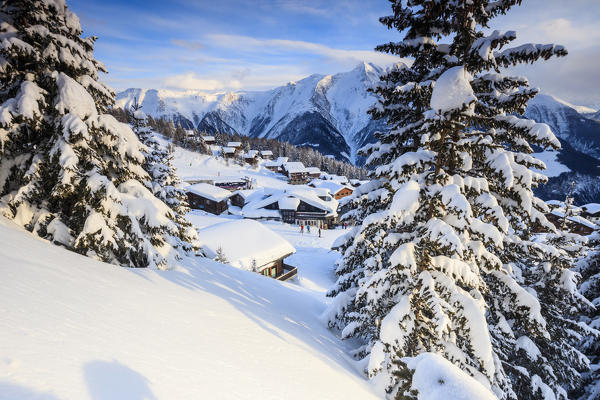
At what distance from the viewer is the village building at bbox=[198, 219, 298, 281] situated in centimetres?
2489

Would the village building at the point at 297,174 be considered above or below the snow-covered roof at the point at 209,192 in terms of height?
above

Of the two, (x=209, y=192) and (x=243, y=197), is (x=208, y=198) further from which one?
(x=243, y=197)

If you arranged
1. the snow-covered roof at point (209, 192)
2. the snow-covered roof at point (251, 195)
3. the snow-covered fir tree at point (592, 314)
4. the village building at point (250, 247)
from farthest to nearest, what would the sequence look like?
the snow-covered roof at point (251, 195)
the snow-covered roof at point (209, 192)
the village building at point (250, 247)
the snow-covered fir tree at point (592, 314)

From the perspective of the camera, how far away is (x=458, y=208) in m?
5.57

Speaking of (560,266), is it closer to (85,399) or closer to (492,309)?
(492,309)

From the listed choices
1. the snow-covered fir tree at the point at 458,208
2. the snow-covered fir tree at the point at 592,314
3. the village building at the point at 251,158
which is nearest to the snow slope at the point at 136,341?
the snow-covered fir tree at the point at 458,208

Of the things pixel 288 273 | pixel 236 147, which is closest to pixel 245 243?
pixel 288 273

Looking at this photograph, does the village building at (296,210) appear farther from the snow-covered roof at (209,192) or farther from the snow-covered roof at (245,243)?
the snow-covered roof at (245,243)

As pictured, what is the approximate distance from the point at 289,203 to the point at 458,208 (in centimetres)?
4735

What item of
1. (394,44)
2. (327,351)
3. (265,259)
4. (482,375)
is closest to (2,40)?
(394,44)

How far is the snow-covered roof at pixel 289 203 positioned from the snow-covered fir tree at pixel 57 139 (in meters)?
44.2

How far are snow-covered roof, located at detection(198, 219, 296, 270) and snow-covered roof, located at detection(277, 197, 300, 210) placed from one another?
2126 cm

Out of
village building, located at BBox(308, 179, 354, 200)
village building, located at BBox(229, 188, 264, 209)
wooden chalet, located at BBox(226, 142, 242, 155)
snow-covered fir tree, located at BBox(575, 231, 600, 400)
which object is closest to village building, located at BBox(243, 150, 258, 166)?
wooden chalet, located at BBox(226, 142, 242, 155)

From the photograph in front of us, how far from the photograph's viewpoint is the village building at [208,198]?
197ft
